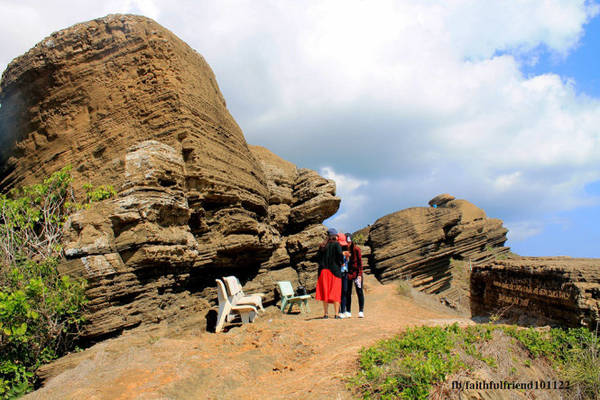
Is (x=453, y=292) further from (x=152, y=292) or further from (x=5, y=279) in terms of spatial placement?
(x=5, y=279)

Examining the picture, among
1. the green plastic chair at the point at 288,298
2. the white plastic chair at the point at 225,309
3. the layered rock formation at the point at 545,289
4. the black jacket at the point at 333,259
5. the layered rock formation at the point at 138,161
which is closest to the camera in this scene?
the layered rock formation at the point at 545,289

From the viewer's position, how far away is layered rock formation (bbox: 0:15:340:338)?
723cm

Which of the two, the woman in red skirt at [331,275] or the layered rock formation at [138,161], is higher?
the layered rock formation at [138,161]

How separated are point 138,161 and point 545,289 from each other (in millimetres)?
8258

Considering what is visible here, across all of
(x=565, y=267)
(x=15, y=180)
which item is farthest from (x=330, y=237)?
(x=15, y=180)

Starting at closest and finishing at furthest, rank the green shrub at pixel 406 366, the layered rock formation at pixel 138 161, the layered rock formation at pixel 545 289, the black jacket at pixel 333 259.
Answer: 1. the green shrub at pixel 406 366
2. the layered rock formation at pixel 545 289
3. the layered rock formation at pixel 138 161
4. the black jacket at pixel 333 259

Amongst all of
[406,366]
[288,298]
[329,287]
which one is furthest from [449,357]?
[288,298]

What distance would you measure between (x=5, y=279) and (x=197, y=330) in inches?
149

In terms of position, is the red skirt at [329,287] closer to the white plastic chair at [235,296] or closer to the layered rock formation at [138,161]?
the white plastic chair at [235,296]

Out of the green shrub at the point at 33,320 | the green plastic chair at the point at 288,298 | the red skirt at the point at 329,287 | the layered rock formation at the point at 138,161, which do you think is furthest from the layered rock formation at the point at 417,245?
the green shrub at the point at 33,320

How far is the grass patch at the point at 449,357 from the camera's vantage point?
3.98 meters

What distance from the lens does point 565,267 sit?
5.50 metres

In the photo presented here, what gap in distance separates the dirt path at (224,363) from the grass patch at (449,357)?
1.12 feet

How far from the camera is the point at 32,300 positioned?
637 cm
